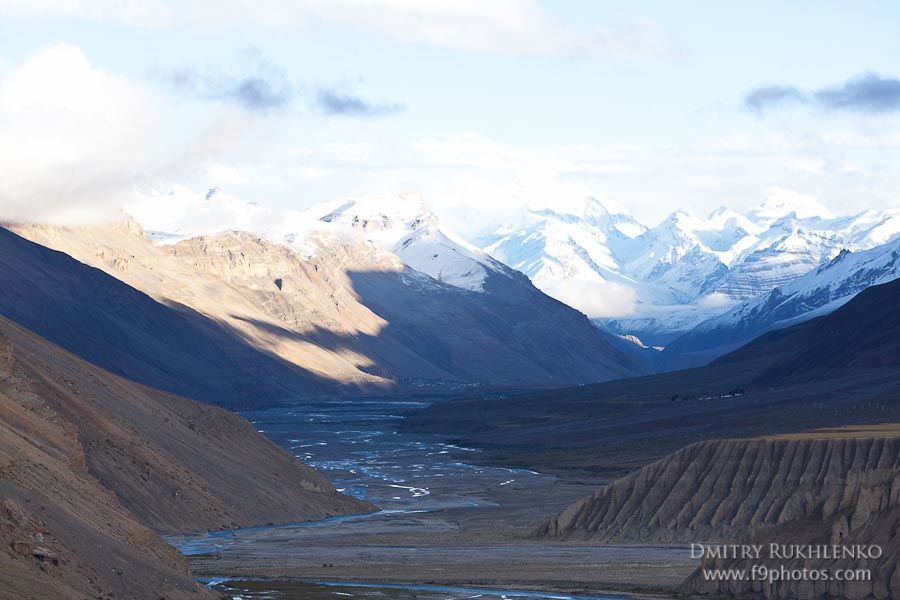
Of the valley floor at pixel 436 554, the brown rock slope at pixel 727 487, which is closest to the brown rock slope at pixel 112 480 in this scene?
the valley floor at pixel 436 554

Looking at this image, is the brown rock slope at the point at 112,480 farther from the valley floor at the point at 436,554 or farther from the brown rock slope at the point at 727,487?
the brown rock slope at the point at 727,487

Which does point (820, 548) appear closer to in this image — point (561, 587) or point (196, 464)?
point (561, 587)

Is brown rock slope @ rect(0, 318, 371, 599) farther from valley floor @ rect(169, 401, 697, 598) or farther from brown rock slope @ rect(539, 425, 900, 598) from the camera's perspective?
brown rock slope @ rect(539, 425, 900, 598)

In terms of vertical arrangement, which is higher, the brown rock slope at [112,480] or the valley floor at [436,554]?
the brown rock slope at [112,480]

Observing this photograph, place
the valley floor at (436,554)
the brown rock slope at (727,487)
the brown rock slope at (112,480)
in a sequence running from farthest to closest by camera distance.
Result: the brown rock slope at (727,487)
the valley floor at (436,554)
the brown rock slope at (112,480)

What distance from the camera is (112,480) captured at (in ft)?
339

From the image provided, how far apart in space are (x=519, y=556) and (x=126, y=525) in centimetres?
2779

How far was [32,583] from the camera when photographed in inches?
2176

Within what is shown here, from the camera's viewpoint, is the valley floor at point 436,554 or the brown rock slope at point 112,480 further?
the valley floor at point 436,554

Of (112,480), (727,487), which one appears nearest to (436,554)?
(727,487)

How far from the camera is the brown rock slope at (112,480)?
60.6 m

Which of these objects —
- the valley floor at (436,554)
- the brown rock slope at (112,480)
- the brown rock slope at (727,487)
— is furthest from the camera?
the brown rock slope at (727,487)

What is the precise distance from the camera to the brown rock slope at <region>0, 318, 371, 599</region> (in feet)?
199

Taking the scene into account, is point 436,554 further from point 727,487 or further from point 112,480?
point 112,480
